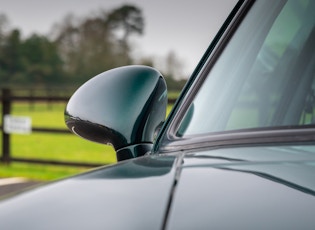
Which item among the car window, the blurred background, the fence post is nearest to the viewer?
the car window

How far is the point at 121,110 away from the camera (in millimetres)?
1536

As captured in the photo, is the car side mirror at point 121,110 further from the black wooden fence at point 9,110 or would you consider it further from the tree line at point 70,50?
the tree line at point 70,50

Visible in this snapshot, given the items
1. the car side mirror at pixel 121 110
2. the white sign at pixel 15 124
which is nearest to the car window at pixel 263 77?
the car side mirror at pixel 121 110

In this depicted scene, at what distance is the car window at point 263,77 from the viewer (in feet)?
4.61

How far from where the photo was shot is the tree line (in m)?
54.6

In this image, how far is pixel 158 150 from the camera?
A: 4.49ft

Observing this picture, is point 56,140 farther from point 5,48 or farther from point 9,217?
point 5,48

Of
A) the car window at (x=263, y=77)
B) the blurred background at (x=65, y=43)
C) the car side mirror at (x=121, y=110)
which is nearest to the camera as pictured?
the car window at (x=263, y=77)

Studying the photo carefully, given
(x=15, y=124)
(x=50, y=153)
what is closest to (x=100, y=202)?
(x=15, y=124)

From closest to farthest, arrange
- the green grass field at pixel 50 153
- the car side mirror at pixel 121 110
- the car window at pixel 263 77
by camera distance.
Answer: the car window at pixel 263 77 < the car side mirror at pixel 121 110 < the green grass field at pixel 50 153

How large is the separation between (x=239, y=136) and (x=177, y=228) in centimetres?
47

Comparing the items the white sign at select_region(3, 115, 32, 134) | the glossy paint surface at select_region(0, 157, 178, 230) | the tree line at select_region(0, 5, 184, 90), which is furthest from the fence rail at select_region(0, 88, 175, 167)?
the tree line at select_region(0, 5, 184, 90)

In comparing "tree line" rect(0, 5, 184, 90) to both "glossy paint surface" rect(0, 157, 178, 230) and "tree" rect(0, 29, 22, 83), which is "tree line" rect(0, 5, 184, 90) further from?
"glossy paint surface" rect(0, 157, 178, 230)

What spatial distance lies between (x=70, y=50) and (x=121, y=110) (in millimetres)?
55207
